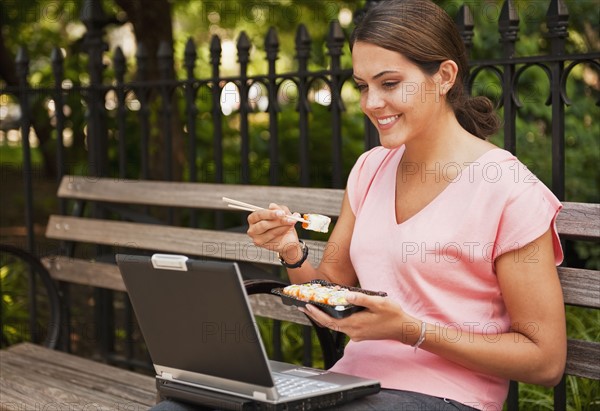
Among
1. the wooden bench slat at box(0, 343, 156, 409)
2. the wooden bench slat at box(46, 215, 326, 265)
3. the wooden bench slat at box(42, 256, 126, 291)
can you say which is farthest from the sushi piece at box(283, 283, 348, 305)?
the wooden bench slat at box(42, 256, 126, 291)

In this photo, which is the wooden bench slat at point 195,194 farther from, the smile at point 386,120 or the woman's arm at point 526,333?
the woman's arm at point 526,333

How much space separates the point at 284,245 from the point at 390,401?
582 mm

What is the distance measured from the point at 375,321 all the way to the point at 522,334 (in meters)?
0.40

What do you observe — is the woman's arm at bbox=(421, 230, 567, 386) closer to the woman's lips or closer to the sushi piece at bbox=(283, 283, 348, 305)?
the sushi piece at bbox=(283, 283, 348, 305)

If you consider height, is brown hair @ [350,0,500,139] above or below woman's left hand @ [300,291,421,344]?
above

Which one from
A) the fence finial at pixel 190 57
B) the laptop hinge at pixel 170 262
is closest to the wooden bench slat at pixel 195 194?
the fence finial at pixel 190 57

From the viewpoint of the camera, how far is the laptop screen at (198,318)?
2.09 metres

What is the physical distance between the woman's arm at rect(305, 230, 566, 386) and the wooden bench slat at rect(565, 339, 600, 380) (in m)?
0.42

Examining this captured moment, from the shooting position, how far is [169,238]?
4.07m

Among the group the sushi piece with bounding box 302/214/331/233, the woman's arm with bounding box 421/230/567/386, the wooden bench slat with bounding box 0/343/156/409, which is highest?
the sushi piece with bounding box 302/214/331/233

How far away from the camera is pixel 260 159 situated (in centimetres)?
628

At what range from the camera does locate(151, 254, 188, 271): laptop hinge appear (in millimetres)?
2135

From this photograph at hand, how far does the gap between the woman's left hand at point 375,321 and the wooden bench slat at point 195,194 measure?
1218 mm

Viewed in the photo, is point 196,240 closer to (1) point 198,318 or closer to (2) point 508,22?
(2) point 508,22
